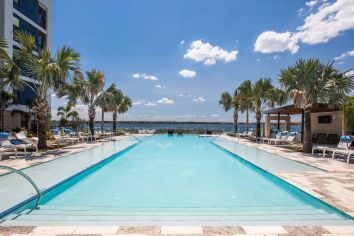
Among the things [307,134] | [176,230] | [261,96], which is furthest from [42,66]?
[261,96]

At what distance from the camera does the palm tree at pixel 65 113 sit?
32.4 meters

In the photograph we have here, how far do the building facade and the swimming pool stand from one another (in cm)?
1957

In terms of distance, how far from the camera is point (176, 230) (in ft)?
12.6

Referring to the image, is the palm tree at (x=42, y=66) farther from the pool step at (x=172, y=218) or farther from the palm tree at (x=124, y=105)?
the palm tree at (x=124, y=105)

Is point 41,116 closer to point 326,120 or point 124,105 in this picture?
point 326,120

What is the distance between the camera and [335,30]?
17.2 meters

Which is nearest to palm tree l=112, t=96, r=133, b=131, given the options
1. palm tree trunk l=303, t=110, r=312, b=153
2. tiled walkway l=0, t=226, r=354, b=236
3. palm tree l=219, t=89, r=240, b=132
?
palm tree l=219, t=89, r=240, b=132

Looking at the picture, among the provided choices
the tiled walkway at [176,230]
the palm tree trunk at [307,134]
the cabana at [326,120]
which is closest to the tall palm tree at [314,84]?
the palm tree trunk at [307,134]

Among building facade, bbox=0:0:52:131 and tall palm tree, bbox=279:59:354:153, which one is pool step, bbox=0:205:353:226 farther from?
building facade, bbox=0:0:52:131

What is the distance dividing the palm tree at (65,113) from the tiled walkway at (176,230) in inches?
1213

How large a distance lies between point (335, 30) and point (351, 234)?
17755 mm

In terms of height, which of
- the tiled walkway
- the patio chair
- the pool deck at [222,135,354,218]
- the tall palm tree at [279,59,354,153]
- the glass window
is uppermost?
the glass window

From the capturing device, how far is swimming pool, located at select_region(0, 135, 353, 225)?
14.6 ft

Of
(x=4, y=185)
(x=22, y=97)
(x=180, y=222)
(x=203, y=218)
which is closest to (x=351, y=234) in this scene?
(x=203, y=218)
